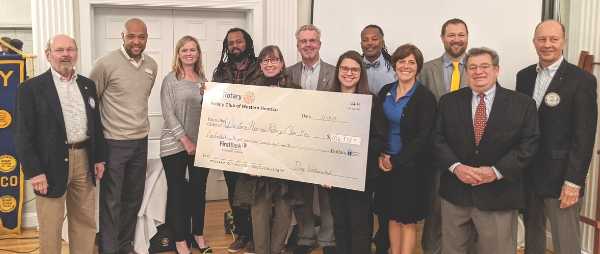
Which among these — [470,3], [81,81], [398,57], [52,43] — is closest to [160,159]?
[81,81]

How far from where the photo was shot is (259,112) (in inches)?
119

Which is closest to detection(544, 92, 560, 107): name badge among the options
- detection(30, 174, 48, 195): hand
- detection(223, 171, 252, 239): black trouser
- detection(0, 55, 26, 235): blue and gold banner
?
detection(223, 171, 252, 239): black trouser

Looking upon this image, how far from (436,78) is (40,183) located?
238 cm

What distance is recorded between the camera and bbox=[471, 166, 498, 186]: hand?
8.20ft

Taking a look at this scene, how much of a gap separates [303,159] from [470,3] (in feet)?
7.62

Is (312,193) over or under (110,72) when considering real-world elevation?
under

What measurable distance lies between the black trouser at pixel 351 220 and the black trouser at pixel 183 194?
3.37 ft

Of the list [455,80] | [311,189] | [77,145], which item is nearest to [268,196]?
[311,189]

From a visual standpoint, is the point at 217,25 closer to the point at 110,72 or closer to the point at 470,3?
the point at 110,72

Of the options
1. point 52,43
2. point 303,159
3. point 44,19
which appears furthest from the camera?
point 44,19

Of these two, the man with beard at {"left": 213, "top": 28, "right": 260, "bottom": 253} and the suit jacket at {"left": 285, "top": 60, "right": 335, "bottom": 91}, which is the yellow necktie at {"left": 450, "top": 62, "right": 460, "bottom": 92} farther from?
the man with beard at {"left": 213, "top": 28, "right": 260, "bottom": 253}

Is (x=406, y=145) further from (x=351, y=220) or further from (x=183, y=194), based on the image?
(x=183, y=194)

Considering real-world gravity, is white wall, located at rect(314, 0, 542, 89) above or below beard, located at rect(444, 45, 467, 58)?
above

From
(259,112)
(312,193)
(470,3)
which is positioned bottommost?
(312,193)
